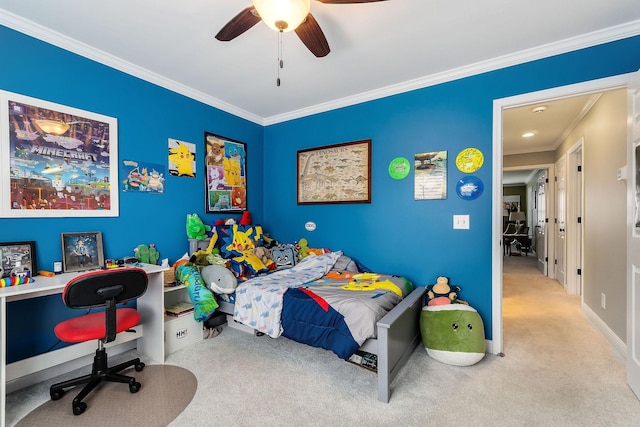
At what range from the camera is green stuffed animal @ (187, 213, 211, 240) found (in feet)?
10.0

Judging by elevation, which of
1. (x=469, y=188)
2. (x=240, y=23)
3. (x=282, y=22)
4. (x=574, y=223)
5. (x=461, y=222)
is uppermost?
(x=240, y=23)

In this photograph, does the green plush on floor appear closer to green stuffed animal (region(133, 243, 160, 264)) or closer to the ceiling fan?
the ceiling fan

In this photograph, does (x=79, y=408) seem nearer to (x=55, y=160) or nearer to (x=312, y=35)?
(x=55, y=160)

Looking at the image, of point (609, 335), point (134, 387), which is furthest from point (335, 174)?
point (609, 335)

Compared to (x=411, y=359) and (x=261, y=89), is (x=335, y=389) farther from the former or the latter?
(x=261, y=89)

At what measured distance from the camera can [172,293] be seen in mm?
2838

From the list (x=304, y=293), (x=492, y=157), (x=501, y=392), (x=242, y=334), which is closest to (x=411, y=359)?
(x=501, y=392)

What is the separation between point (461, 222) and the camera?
2717mm

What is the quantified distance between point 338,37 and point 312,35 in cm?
56

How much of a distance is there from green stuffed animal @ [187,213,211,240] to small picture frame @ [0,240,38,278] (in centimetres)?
119

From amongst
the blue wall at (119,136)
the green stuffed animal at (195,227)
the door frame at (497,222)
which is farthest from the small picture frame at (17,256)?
the door frame at (497,222)

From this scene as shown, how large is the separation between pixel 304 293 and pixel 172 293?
1.41 m

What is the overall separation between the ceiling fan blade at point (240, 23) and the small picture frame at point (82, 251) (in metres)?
1.90

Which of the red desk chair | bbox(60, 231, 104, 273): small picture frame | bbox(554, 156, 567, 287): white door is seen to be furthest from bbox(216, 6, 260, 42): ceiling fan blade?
bbox(554, 156, 567, 287): white door
